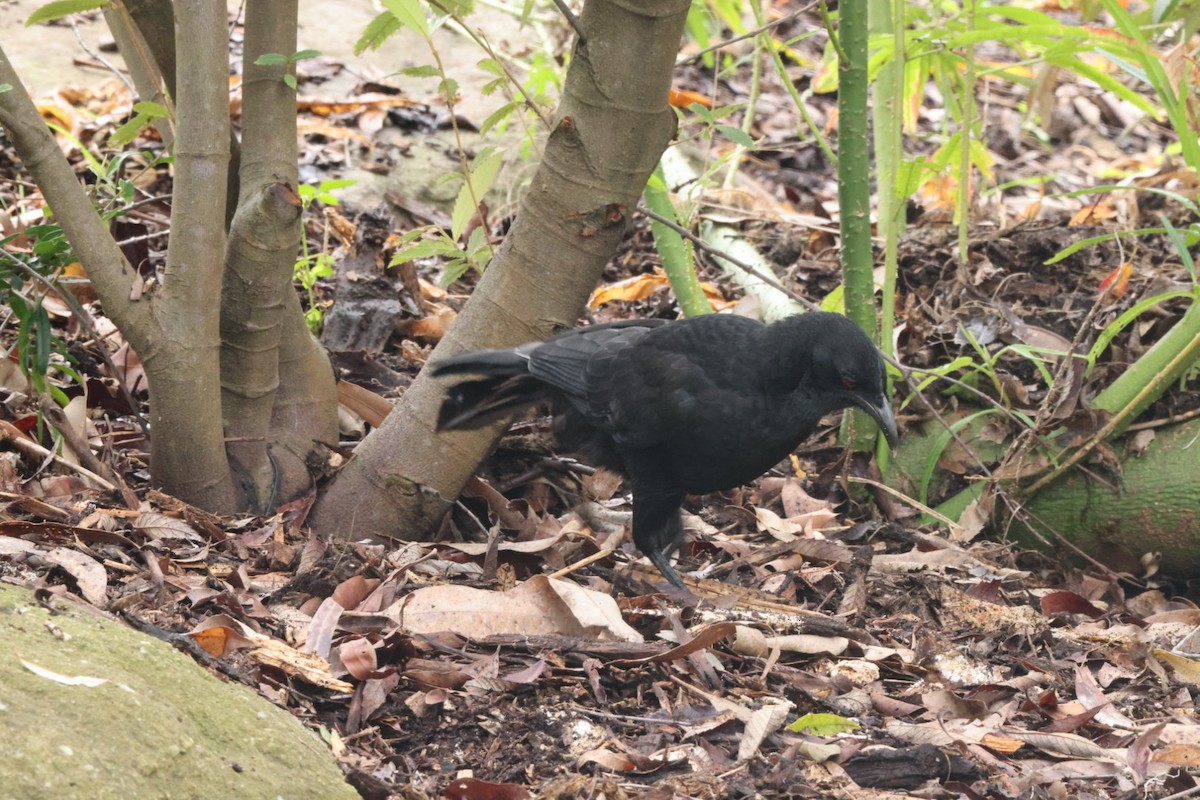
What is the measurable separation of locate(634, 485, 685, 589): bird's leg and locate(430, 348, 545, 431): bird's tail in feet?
1.65

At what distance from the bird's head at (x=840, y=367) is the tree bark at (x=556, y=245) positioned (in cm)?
A: 61

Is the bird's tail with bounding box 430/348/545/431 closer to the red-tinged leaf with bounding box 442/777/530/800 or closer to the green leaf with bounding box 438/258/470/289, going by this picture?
the green leaf with bounding box 438/258/470/289

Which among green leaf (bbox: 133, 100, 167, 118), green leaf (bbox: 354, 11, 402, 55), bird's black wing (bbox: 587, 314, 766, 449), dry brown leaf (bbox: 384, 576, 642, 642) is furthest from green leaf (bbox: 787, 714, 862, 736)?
green leaf (bbox: 133, 100, 167, 118)

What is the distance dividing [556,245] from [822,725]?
1.45 m

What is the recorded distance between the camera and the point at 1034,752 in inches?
105

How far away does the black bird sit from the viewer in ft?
11.3

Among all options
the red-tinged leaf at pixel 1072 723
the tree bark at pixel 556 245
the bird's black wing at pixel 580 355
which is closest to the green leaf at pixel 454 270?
the tree bark at pixel 556 245

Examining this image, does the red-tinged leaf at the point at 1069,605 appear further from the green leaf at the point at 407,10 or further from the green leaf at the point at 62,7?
the green leaf at the point at 62,7

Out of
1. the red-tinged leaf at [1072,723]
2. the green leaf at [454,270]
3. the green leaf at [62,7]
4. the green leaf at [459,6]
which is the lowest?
the red-tinged leaf at [1072,723]

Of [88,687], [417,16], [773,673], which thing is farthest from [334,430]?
[88,687]

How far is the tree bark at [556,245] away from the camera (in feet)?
10.2

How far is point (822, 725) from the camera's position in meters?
2.52

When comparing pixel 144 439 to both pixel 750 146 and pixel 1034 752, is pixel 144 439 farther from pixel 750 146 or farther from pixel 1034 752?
pixel 1034 752

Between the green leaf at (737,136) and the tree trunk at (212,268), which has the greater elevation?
the green leaf at (737,136)
